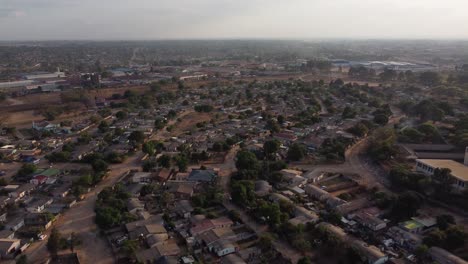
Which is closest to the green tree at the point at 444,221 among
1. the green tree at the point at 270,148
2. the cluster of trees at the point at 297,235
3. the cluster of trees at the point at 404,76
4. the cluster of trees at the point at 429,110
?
the cluster of trees at the point at 297,235

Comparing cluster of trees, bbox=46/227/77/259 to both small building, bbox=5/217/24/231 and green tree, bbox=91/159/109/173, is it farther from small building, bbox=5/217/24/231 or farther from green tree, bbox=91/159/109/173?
green tree, bbox=91/159/109/173

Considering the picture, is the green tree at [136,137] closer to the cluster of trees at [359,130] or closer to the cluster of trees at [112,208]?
the cluster of trees at [112,208]

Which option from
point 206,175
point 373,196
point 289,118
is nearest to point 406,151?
point 373,196

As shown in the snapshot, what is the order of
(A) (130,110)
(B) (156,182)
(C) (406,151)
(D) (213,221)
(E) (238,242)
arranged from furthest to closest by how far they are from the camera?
(A) (130,110)
(C) (406,151)
(B) (156,182)
(D) (213,221)
(E) (238,242)

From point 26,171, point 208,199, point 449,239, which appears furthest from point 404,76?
point 26,171

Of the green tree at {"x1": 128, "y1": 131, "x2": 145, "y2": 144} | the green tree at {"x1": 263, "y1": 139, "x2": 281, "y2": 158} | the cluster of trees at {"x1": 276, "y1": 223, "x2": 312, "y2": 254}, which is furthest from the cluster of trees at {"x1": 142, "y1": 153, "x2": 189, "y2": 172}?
the cluster of trees at {"x1": 276, "y1": 223, "x2": 312, "y2": 254}

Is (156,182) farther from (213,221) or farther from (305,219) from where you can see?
(305,219)

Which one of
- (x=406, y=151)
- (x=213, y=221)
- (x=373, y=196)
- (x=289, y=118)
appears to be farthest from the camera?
(x=289, y=118)

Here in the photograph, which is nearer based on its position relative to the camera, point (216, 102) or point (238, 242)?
point (238, 242)
